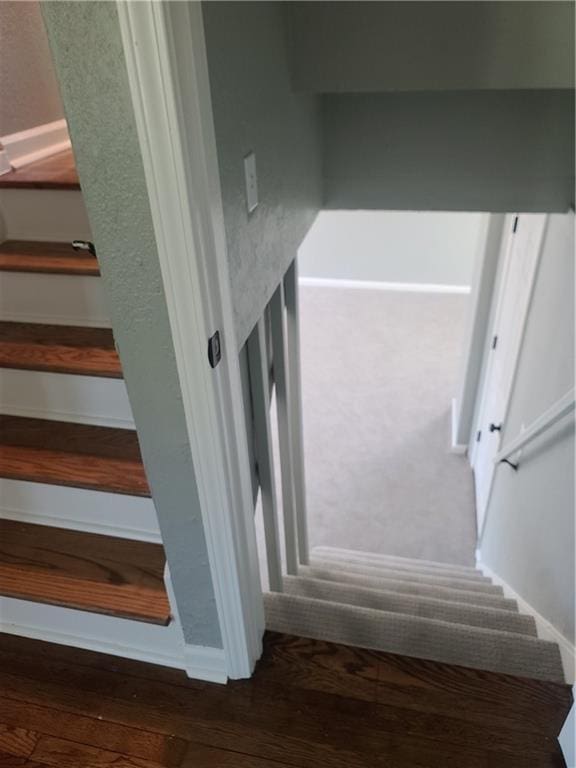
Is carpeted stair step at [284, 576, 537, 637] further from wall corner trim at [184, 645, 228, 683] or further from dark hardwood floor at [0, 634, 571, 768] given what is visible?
wall corner trim at [184, 645, 228, 683]

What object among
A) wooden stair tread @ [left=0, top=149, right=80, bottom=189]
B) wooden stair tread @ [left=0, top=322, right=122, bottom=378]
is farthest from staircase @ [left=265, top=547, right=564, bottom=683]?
wooden stair tread @ [left=0, top=149, right=80, bottom=189]

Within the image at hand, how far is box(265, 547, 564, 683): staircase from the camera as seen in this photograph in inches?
62.1

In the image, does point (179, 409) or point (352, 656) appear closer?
point (179, 409)

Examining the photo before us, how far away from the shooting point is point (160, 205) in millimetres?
849

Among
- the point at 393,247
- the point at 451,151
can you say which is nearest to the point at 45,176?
the point at 451,151

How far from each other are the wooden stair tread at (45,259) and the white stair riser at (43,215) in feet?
0.13

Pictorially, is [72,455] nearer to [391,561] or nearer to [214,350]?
[214,350]

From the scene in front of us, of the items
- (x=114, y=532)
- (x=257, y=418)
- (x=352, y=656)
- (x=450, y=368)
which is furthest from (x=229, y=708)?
(x=450, y=368)

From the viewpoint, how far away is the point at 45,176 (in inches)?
73.7

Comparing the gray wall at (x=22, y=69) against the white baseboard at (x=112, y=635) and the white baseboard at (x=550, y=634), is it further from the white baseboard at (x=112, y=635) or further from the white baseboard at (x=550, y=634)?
the white baseboard at (x=550, y=634)

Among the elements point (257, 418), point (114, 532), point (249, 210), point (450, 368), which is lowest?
point (450, 368)

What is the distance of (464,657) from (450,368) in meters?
3.33

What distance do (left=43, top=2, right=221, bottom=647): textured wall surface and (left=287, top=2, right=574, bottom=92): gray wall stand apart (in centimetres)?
81

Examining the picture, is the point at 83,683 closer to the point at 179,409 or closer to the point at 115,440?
the point at 115,440
